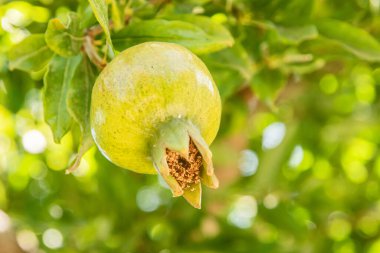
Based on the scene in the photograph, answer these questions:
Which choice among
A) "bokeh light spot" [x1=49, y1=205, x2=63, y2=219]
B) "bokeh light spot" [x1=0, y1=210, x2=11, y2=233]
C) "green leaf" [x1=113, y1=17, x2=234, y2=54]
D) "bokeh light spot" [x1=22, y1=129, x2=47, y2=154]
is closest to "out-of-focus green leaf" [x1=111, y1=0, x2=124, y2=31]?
"green leaf" [x1=113, y1=17, x2=234, y2=54]

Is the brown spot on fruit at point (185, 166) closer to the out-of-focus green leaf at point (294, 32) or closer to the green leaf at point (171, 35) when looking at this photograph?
the green leaf at point (171, 35)

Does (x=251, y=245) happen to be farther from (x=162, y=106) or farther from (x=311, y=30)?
(x=162, y=106)

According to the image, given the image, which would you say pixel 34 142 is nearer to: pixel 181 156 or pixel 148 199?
pixel 148 199

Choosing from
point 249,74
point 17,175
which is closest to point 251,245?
point 249,74

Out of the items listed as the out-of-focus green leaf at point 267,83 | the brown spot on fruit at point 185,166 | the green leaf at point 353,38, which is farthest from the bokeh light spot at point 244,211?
the brown spot on fruit at point 185,166

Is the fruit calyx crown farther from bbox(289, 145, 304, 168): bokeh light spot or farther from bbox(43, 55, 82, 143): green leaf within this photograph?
bbox(289, 145, 304, 168): bokeh light spot

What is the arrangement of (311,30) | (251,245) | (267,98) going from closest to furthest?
(311,30) → (267,98) → (251,245)
